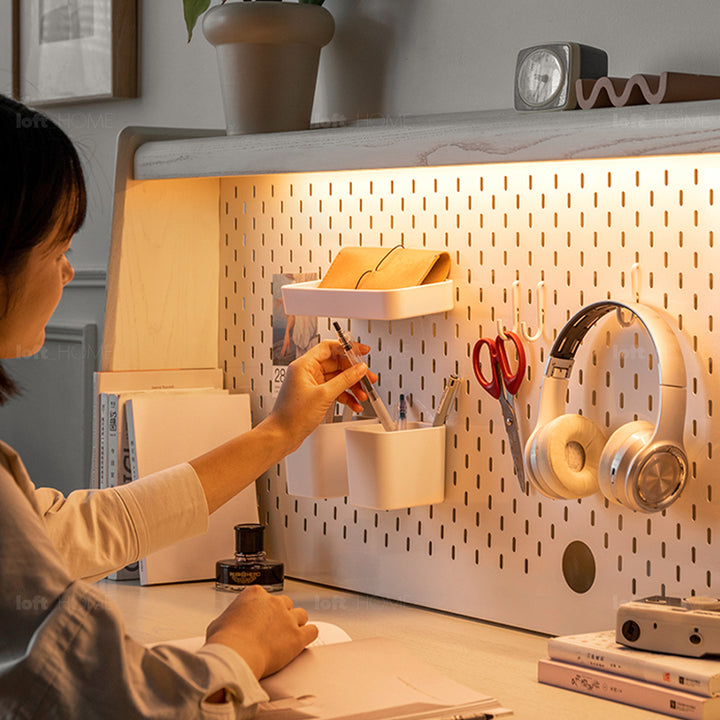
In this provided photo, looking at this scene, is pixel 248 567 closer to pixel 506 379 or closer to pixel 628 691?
pixel 506 379

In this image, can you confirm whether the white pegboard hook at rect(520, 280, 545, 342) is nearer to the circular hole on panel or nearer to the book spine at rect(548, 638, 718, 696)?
the circular hole on panel

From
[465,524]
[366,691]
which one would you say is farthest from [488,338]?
[366,691]

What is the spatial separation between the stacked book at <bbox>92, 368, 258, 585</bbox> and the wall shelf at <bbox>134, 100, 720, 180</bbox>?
0.32 meters

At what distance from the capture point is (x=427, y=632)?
1476mm

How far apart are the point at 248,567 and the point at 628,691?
2.21ft

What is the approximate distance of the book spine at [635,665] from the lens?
110 centimetres

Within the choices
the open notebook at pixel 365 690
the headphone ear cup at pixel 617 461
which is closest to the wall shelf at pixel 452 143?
the headphone ear cup at pixel 617 461

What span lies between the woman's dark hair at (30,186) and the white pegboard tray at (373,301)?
1.74ft

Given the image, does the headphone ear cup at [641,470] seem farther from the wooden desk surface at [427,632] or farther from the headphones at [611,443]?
the wooden desk surface at [427,632]

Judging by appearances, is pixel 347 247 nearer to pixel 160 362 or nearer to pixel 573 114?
pixel 160 362

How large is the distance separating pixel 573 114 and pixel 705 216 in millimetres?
205

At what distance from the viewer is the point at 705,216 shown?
1.29 metres

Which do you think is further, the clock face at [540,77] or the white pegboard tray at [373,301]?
the white pegboard tray at [373,301]

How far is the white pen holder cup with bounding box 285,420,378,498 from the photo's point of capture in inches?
62.7
